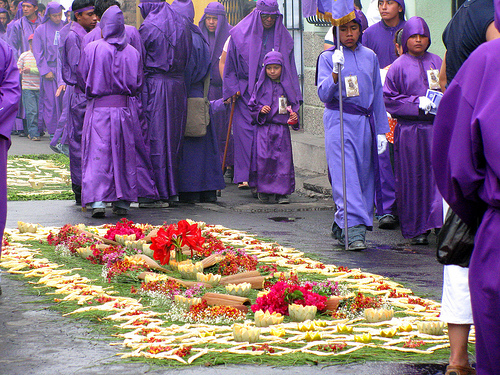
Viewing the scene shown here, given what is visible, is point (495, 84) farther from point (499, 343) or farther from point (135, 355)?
point (135, 355)

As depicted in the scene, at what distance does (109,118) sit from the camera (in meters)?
9.50

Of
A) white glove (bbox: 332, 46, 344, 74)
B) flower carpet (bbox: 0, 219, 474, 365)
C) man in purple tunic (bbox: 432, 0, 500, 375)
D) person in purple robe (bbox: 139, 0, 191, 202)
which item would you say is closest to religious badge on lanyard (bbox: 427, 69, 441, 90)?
white glove (bbox: 332, 46, 344, 74)

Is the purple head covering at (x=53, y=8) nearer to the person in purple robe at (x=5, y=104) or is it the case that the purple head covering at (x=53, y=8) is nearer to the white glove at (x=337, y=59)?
the white glove at (x=337, y=59)

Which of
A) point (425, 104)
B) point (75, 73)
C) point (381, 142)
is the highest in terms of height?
point (75, 73)

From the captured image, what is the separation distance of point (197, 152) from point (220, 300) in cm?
590

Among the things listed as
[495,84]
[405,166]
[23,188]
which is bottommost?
[23,188]

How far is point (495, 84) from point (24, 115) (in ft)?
59.2

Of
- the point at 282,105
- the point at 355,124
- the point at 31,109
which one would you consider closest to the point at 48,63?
the point at 31,109

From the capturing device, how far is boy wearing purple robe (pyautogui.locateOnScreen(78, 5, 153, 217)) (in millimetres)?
9398

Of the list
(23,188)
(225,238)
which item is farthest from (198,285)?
(23,188)

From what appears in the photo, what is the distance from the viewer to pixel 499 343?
259cm

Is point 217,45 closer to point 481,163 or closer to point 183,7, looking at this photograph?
point 183,7

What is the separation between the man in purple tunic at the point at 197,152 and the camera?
10.8 meters

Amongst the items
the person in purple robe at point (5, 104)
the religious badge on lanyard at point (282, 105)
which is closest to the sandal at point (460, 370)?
the person in purple robe at point (5, 104)
